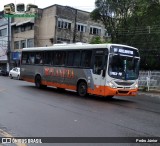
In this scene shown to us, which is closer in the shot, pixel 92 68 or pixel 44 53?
pixel 92 68

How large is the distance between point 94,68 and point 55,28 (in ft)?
113

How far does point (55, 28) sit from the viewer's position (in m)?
51.2

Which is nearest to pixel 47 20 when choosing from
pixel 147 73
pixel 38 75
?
pixel 147 73

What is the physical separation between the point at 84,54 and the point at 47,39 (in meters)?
34.5

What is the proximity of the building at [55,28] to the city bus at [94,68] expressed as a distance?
28471mm

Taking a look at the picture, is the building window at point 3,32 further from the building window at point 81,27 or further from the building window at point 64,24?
the building window at point 81,27

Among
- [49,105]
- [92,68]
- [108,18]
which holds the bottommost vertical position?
[49,105]

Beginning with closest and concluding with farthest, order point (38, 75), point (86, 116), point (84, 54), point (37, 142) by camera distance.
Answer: point (37, 142) < point (86, 116) < point (84, 54) < point (38, 75)

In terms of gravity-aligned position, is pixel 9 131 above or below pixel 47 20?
below

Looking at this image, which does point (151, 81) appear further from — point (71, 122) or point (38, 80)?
point (71, 122)

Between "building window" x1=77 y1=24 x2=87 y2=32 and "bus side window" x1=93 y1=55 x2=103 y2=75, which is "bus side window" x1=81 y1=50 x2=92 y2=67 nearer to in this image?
"bus side window" x1=93 y1=55 x2=103 y2=75

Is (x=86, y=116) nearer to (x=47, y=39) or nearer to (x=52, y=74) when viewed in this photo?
(x=52, y=74)

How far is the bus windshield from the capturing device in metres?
17.0

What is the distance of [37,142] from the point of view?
25.3 feet
